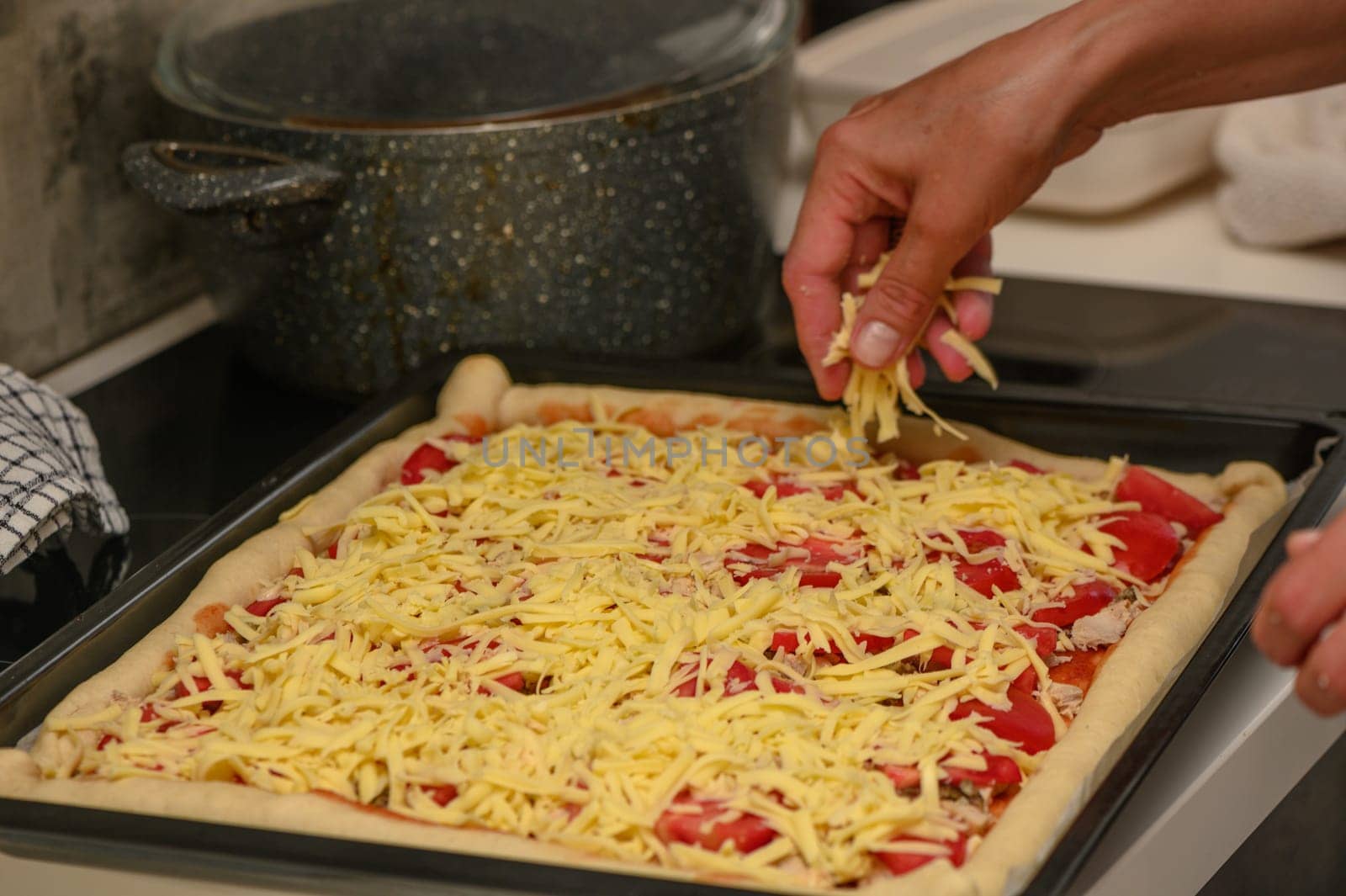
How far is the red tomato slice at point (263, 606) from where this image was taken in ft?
4.66

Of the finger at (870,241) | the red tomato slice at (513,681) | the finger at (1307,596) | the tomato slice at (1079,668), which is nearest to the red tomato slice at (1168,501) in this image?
the tomato slice at (1079,668)

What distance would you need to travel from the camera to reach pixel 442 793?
45.3 inches

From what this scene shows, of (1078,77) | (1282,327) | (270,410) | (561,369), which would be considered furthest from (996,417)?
(270,410)

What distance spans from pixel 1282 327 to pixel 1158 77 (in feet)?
2.39

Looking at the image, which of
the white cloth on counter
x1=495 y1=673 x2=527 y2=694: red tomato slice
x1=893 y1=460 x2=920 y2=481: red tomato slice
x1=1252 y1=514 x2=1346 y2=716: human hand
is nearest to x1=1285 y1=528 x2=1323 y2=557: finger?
x1=1252 y1=514 x2=1346 y2=716: human hand

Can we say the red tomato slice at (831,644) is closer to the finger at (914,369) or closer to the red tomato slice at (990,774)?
the red tomato slice at (990,774)

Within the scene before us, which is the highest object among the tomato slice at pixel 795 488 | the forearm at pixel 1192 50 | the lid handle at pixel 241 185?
the forearm at pixel 1192 50

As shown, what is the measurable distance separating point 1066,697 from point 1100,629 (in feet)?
0.40

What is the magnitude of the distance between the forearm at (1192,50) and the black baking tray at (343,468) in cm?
36

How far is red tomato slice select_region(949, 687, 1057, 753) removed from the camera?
3.97ft

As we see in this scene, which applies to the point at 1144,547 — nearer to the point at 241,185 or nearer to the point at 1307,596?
the point at 1307,596

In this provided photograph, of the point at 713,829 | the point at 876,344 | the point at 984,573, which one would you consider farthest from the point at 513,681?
the point at 876,344

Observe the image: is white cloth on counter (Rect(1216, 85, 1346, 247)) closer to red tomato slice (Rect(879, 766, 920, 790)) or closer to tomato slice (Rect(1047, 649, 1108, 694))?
tomato slice (Rect(1047, 649, 1108, 694))

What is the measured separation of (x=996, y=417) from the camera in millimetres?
1747
